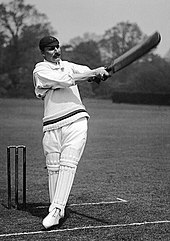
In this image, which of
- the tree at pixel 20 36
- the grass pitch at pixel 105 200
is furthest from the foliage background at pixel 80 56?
the grass pitch at pixel 105 200

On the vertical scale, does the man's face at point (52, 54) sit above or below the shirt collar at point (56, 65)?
above

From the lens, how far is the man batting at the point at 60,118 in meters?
7.16

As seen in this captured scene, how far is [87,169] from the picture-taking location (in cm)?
1348

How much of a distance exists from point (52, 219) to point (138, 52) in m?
2.11

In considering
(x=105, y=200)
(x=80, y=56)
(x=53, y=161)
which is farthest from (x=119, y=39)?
(x=53, y=161)

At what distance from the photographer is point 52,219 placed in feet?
23.0

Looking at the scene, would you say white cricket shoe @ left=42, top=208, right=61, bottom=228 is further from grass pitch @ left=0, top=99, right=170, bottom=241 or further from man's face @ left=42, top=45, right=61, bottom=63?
man's face @ left=42, top=45, right=61, bottom=63

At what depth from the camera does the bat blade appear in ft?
20.5

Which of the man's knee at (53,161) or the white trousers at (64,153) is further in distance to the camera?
the man's knee at (53,161)

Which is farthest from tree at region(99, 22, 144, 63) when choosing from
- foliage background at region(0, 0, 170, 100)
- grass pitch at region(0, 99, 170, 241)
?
grass pitch at region(0, 99, 170, 241)

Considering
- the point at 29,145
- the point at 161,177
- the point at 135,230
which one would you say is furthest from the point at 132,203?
the point at 29,145

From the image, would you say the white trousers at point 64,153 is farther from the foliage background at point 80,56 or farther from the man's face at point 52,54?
the foliage background at point 80,56

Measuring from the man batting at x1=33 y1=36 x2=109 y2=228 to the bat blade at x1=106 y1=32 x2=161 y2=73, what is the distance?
0.14 m

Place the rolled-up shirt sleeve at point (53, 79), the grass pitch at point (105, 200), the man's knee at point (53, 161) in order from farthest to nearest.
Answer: the man's knee at point (53, 161)
the rolled-up shirt sleeve at point (53, 79)
the grass pitch at point (105, 200)
